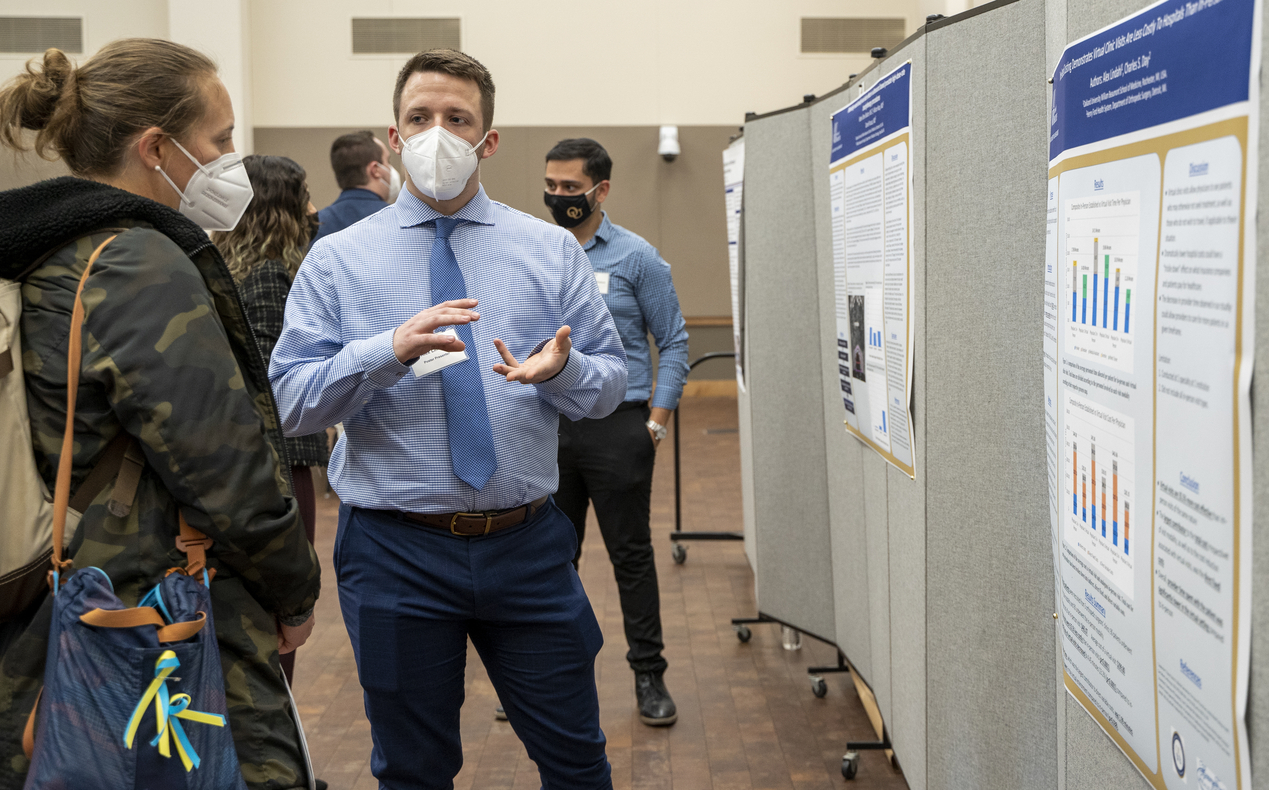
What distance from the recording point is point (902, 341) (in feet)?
7.84

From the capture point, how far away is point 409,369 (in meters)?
1.88

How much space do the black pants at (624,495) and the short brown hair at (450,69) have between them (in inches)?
51.1

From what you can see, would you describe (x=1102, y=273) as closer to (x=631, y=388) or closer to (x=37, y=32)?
(x=631, y=388)

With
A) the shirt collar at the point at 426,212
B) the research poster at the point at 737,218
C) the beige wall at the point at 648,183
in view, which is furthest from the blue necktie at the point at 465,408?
the beige wall at the point at 648,183

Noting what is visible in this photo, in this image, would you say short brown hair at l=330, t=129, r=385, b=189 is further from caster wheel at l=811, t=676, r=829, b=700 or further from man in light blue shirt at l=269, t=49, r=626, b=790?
caster wheel at l=811, t=676, r=829, b=700

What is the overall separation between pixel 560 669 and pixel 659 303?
171 cm

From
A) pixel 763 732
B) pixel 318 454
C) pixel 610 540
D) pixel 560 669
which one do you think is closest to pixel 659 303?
pixel 610 540

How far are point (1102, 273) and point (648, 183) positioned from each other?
10.3 metres

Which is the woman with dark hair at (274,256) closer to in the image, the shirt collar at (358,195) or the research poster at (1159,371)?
the shirt collar at (358,195)

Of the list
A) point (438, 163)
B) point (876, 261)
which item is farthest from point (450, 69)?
point (876, 261)

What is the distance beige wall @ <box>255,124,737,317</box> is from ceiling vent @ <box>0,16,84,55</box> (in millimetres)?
2111

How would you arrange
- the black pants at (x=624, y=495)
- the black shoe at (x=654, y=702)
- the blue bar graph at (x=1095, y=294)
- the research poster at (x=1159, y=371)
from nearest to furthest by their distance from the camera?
the research poster at (x=1159, y=371)
the blue bar graph at (x=1095, y=294)
the black pants at (x=624, y=495)
the black shoe at (x=654, y=702)

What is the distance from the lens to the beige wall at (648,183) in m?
11.3

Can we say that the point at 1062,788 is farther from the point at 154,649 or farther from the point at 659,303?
the point at 659,303
